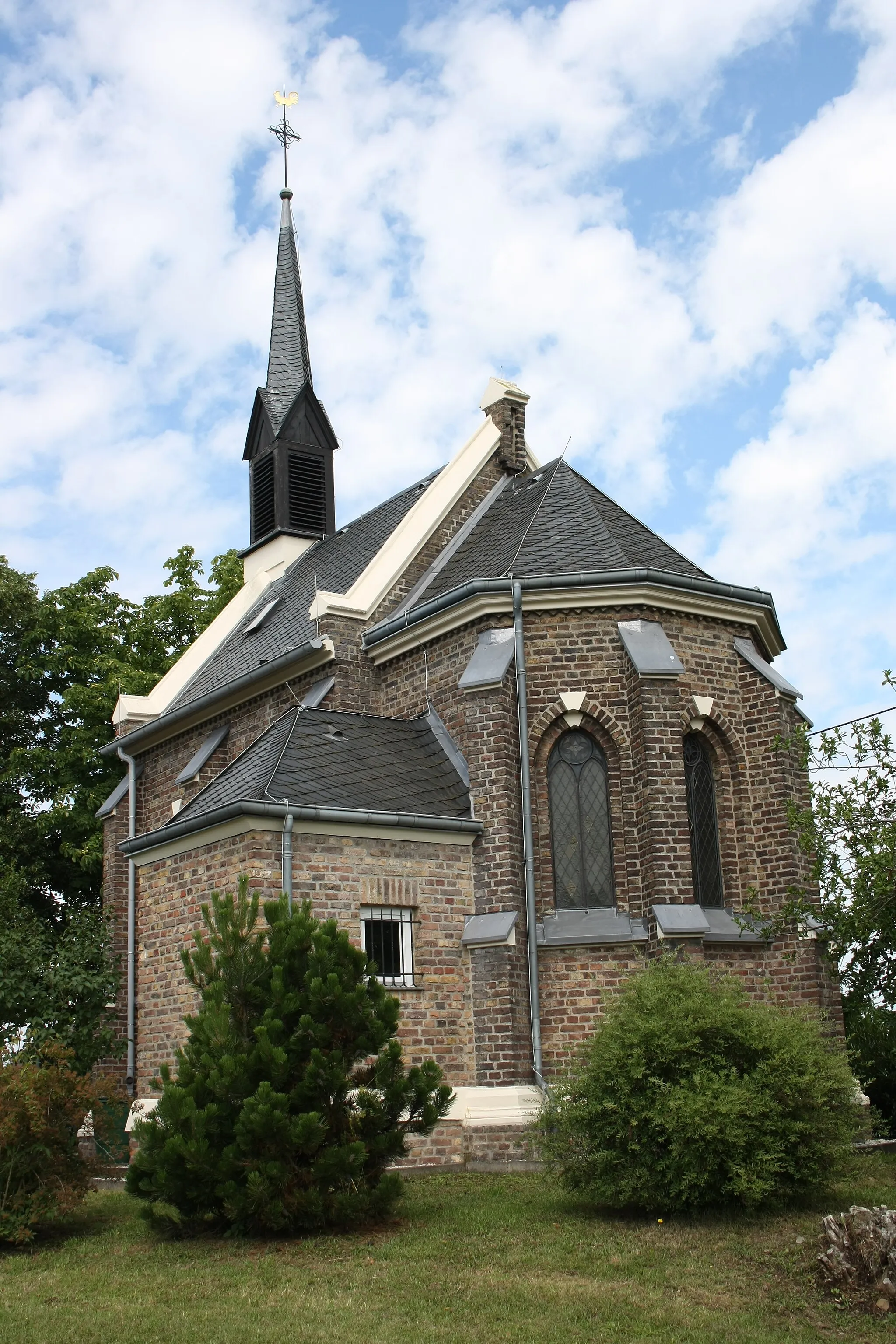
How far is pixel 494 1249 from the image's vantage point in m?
10.1

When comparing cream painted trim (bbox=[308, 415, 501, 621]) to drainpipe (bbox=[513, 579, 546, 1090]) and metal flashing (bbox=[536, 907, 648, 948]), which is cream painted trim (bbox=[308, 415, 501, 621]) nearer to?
drainpipe (bbox=[513, 579, 546, 1090])

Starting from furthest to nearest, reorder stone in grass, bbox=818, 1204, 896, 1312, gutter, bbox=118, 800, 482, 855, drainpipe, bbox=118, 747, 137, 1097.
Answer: drainpipe, bbox=118, 747, 137, 1097
gutter, bbox=118, 800, 482, 855
stone in grass, bbox=818, 1204, 896, 1312

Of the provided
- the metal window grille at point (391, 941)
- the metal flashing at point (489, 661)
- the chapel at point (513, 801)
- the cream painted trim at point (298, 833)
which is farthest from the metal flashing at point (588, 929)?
the metal flashing at point (489, 661)

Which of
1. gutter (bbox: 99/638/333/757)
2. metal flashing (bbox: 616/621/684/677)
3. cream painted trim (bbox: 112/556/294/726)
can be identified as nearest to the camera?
metal flashing (bbox: 616/621/684/677)

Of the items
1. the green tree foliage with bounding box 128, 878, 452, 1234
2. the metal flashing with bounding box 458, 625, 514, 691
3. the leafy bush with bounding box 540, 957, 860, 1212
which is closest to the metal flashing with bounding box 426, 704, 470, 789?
the metal flashing with bounding box 458, 625, 514, 691

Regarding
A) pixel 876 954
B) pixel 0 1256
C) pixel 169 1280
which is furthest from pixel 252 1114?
pixel 876 954

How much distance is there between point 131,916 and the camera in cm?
2117

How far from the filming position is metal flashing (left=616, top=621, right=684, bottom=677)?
16.3m

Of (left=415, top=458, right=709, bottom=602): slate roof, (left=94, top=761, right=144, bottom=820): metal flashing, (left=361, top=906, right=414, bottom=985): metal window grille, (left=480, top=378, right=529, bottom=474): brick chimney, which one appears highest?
(left=480, top=378, right=529, bottom=474): brick chimney

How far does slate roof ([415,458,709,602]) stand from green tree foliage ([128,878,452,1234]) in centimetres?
752

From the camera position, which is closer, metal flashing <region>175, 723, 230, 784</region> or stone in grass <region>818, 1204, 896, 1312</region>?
stone in grass <region>818, 1204, 896, 1312</region>

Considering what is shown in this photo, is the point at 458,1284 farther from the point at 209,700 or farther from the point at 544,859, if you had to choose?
the point at 209,700

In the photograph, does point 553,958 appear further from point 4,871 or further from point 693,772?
point 4,871

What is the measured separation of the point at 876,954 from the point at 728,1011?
245 cm
